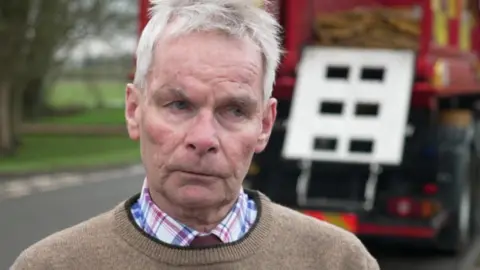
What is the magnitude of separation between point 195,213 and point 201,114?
204 mm

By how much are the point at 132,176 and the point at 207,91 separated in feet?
64.2

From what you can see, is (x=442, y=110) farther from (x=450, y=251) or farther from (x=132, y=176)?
(x=132, y=176)

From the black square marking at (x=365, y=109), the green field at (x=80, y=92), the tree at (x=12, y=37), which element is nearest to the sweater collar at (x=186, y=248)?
the black square marking at (x=365, y=109)

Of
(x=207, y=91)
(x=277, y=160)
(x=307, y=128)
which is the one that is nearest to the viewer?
(x=207, y=91)

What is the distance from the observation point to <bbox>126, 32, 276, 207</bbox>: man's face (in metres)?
1.96

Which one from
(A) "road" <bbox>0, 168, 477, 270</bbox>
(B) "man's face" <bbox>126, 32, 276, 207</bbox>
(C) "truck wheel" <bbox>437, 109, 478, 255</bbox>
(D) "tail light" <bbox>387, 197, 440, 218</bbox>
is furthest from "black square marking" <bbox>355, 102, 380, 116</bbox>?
(B) "man's face" <bbox>126, 32, 276, 207</bbox>

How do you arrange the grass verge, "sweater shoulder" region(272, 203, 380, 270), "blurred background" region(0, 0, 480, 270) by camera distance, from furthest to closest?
the grass verge < "blurred background" region(0, 0, 480, 270) < "sweater shoulder" region(272, 203, 380, 270)

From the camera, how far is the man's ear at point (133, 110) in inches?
82.1

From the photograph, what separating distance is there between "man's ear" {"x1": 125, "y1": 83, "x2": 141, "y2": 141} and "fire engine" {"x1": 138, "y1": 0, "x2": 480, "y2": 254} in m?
5.93

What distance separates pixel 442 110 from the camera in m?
9.44

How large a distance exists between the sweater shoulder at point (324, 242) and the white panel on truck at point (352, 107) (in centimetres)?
597

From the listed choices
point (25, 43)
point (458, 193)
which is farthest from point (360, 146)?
point (25, 43)

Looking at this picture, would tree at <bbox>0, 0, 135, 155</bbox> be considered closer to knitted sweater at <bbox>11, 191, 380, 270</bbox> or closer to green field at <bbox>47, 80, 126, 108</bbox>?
knitted sweater at <bbox>11, 191, 380, 270</bbox>

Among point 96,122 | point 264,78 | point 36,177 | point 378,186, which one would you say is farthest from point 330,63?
point 96,122
